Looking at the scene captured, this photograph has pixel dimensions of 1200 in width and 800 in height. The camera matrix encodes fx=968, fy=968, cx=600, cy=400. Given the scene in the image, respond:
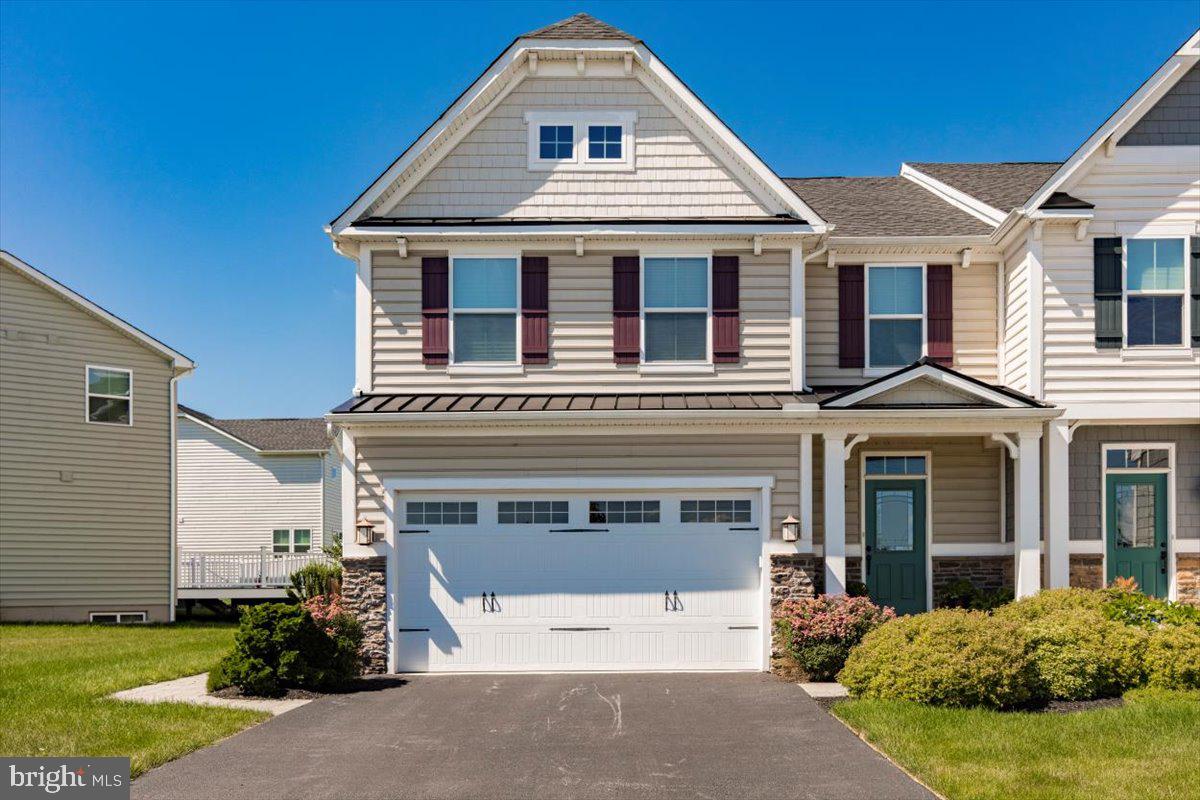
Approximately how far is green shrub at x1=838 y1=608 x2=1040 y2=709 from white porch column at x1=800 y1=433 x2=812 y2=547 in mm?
2511

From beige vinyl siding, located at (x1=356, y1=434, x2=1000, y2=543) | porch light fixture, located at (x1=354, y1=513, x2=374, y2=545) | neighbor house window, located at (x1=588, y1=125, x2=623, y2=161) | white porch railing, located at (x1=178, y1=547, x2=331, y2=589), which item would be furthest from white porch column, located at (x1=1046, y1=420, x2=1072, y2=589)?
white porch railing, located at (x1=178, y1=547, x2=331, y2=589)

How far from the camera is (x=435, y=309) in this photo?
13.9m

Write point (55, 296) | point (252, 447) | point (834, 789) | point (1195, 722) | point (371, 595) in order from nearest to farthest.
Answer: point (834, 789), point (1195, 722), point (371, 595), point (55, 296), point (252, 447)

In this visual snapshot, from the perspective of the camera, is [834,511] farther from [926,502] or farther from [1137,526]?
[1137,526]

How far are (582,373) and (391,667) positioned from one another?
15.8 ft

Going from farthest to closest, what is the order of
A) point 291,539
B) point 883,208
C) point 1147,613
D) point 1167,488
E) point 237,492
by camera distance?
point 237,492, point 291,539, point 883,208, point 1167,488, point 1147,613

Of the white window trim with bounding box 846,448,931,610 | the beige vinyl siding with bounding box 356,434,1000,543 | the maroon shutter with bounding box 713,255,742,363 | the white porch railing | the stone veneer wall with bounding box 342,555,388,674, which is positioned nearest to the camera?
the stone veneer wall with bounding box 342,555,388,674

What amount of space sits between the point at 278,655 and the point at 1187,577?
12.4 m

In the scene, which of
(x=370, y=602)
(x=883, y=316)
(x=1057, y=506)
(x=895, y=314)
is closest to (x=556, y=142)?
(x=883, y=316)

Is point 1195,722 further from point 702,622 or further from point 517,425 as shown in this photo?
point 517,425

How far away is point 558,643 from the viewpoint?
1318cm

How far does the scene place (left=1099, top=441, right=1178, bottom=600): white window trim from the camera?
1389 cm

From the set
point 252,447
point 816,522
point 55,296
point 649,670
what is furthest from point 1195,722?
point 252,447

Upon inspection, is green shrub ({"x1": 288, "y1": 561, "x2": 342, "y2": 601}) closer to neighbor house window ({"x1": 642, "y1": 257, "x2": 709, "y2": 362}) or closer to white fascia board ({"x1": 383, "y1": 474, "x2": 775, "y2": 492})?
white fascia board ({"x1": 383, "y1": 474, "x2": 775, "y2": 492})
